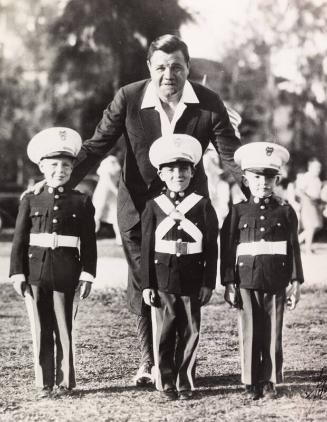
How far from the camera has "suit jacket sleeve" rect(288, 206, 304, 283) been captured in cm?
313

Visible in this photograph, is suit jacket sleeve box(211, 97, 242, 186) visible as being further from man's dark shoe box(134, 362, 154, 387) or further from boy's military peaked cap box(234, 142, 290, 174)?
man's dark shoe box(134, 362, 154, 387)

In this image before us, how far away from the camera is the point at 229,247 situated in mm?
3139

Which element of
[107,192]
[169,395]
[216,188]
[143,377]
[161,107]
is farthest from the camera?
[107,192]

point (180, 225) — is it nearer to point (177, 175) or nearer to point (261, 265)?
point (177, 175)

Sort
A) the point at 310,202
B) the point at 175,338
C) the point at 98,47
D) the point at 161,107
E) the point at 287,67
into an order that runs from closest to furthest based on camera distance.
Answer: the point at 175,338 → the point at 161,107 → the point at 287,67 → the point at 98,47 → the point at 310,202

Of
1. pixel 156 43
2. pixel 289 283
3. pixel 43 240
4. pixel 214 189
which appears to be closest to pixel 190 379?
pixel 289 283

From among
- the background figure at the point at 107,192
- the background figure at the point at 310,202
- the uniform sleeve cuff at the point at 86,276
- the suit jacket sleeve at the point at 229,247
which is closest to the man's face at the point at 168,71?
the suit jacket sleeve at the point at 229,247

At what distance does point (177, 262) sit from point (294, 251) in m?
0.57

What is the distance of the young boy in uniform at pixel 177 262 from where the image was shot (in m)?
3.10

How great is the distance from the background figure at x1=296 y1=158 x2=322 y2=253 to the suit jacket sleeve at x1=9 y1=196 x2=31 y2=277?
4.11 metres

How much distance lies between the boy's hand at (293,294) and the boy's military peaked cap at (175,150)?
76cm

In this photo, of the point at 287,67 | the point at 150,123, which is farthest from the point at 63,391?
the point at 287,67

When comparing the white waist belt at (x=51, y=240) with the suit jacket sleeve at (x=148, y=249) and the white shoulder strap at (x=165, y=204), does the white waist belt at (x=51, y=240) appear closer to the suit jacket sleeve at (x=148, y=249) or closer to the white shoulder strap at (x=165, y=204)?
the suit jacket sleeve at (x=148, y=249)

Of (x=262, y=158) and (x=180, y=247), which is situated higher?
(x=262, y=158)
